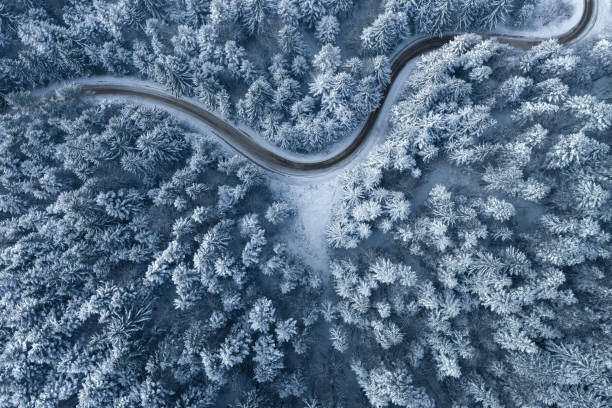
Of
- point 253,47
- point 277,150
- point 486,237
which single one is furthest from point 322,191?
point 253,47

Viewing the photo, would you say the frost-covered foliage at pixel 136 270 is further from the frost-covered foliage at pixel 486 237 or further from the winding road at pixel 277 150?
the frost-covered foliage at pixel 486 237

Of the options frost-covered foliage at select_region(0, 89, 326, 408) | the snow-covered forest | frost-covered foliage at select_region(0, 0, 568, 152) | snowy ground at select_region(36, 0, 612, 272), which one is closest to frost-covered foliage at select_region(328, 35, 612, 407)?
the snow-covered forest

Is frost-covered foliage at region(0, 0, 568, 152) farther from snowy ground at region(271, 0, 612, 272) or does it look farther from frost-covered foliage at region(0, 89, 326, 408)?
frost-covered foliage at region(0, 89, 326, 408)

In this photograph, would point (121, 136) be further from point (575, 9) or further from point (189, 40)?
point (575, 9)

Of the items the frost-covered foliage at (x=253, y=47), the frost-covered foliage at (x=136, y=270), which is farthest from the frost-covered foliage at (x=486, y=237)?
the frost-covered foliage at (x=136, y=270)

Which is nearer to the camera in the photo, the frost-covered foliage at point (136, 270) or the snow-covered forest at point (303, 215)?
the snow-covered forest at point (303, 215)

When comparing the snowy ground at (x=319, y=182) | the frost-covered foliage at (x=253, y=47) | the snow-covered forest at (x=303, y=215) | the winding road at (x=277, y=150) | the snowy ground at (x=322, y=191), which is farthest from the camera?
the winding road at (x=277, y=150)

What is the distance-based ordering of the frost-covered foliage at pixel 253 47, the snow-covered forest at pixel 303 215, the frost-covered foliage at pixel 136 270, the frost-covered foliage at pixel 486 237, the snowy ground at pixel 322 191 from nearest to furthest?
the frost-covered foliage at pixel 486 237 < the snow-covered forest at pixel 303 215 < the frost-covered foliage at pixel 136 270 < the frost-covered foliage at pixel 253 47 < the snowy ground at pixel 322 191
